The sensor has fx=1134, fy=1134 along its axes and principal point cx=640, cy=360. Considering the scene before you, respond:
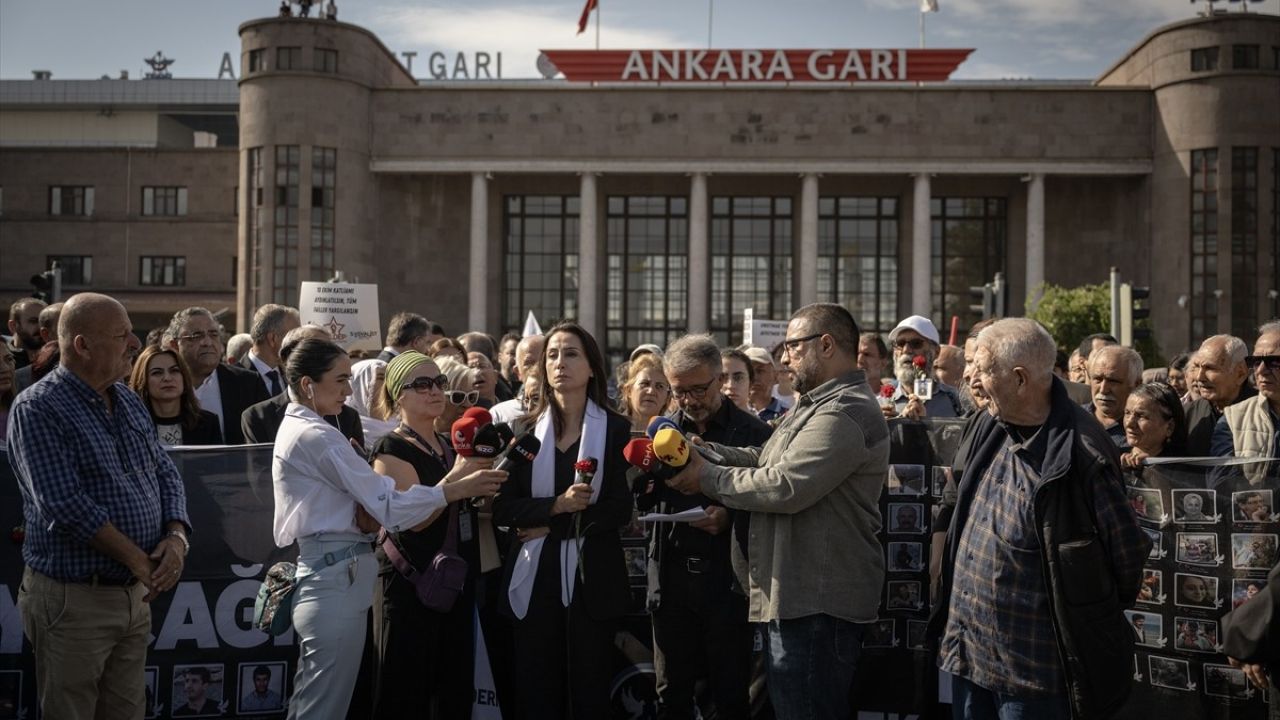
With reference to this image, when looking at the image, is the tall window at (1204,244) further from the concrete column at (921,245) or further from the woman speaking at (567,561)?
the woman speaking at (567,561)

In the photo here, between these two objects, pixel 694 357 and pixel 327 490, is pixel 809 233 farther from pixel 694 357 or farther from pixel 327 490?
pixel 327 490

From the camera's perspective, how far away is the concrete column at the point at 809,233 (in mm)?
48000

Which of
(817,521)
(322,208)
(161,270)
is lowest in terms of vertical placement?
(817,521)

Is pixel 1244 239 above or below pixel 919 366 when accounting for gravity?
above

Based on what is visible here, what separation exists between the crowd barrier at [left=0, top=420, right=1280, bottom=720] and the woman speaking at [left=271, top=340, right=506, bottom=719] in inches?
38.4

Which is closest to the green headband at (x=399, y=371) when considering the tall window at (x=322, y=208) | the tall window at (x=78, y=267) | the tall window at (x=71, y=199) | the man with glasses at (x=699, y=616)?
the man with glasses at (x=699, y=616)

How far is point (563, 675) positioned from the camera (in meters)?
5.64

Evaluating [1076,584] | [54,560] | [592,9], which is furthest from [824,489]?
[592,9]

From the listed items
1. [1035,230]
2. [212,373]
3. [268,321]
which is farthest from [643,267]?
[212,373]

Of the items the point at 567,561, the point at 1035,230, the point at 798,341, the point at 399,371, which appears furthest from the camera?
the point at 1035,230

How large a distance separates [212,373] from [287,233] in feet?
133

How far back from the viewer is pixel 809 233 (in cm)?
4806

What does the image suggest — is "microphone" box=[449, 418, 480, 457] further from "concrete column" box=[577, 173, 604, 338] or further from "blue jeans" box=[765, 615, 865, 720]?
"concrete column" box=[577, 173, 604, 338]

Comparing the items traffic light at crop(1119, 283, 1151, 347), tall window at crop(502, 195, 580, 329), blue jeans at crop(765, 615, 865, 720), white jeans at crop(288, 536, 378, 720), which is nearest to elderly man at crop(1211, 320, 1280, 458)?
blue jeans at crop(765, 615, 865, 720)
